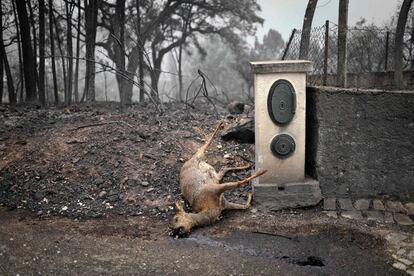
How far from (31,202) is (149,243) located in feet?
7.27

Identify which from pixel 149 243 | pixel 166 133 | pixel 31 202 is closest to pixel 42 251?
pixel 149 243

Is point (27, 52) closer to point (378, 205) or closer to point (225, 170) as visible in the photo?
point (225, 170)

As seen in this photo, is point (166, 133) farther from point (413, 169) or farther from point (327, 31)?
point (413, 169)

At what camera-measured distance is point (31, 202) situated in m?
6.02

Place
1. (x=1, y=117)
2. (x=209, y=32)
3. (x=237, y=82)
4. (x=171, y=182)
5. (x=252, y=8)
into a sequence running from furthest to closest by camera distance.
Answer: (x=237, y=82) → (x=209, y=32) → (x=252, y=8) → (x=1, y=117) → (x=171, y=182)

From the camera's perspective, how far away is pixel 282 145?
5.75 meters

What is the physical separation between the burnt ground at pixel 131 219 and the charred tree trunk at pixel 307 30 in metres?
2.17

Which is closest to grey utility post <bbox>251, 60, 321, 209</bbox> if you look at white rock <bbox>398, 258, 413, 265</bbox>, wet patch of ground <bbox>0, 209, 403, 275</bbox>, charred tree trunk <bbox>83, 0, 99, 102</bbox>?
wet patch of ground <bbox>0, 209, 403, 275</bbox>

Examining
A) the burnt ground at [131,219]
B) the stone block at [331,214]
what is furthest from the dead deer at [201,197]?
the stone block at [331,214]

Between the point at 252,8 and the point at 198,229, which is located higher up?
the point at 252,8

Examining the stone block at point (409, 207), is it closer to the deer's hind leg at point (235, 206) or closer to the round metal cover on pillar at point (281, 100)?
the round metal cover on pillar at point (281, 100)

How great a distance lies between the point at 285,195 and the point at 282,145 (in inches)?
27.8

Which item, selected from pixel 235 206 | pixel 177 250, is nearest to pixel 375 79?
pixel 235 206

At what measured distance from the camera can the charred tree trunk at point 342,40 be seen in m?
7.42
